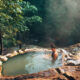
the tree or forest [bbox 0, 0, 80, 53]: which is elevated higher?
forest [bbox 0, 0, 80, 53]

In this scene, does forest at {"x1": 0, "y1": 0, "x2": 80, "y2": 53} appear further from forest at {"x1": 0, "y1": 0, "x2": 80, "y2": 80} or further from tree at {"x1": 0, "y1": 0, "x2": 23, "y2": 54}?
tree at {"x1": 0, "y1": 0, "x2": 23, "y2": 54}

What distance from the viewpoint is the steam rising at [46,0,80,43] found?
1611 centimetres

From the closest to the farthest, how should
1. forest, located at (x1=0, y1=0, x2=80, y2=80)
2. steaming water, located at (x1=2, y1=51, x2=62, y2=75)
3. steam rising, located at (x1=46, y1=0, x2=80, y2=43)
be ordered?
steaming water, located at (x1=2, y1=51, x2=62, y2=75) < forest, located at (x1=0, y1=0, x2=80, y2=80) < steam rising, located at (x1=46, y1=0, x2=80, y2=43)

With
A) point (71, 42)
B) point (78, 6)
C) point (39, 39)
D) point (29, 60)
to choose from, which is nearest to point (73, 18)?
point (78, 6)

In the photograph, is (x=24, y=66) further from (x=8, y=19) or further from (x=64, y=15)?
(x=64, y=15)

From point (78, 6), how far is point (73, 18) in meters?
1.31

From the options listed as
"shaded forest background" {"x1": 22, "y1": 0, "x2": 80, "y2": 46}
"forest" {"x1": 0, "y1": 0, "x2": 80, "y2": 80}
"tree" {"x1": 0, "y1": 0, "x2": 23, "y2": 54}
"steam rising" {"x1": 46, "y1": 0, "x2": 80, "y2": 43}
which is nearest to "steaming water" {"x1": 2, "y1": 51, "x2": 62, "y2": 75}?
"forest" {"x1": 0, "y1": 0, "x2": 80, "y2": 80}

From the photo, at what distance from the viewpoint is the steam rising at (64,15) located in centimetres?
1611

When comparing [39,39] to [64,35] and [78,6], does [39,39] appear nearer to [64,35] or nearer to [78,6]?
[64,35]

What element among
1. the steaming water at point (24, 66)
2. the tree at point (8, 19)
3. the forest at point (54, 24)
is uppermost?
the forest at point (54, 24)

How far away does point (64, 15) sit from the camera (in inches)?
646

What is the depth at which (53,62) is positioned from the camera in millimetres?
8062

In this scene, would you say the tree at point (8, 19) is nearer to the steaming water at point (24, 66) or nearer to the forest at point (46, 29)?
the forest at point (46, 29)

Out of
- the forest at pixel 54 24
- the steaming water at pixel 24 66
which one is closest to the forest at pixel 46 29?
the forest at pixel 54 24
